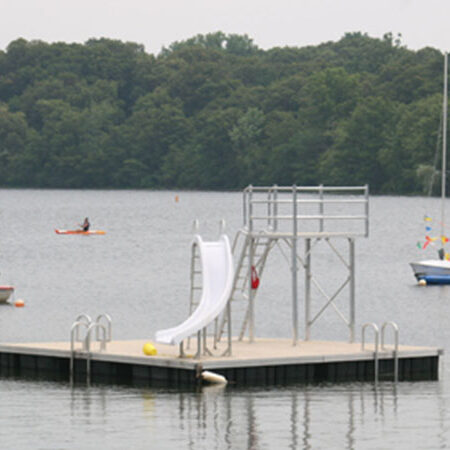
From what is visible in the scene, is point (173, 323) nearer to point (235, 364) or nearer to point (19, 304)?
point (19, 304)

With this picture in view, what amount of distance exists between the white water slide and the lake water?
1.51 meters

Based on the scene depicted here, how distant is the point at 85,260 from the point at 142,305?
1346 inches

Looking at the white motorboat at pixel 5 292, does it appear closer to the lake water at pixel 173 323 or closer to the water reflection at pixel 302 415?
the lake water at pixel 173 323


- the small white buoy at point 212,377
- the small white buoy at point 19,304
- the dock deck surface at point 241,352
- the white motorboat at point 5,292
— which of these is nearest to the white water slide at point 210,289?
the dock deck surface at point 241,352

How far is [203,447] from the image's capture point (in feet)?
97.2

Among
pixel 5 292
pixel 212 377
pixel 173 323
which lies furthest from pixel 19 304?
pixel 212 377

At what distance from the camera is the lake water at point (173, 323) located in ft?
101

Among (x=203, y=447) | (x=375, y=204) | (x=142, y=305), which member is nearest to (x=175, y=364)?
(x=203, y=447)

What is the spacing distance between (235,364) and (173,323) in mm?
21318

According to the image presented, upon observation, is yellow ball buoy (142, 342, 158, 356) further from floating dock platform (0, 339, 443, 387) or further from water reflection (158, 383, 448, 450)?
water reflection (158, 383, 448, 450)

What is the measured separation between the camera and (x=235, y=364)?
34750mm

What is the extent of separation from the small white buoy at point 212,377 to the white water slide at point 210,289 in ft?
3.33

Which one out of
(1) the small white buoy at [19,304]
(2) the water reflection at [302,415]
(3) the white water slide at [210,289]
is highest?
(3) the white water slide at [210,289]

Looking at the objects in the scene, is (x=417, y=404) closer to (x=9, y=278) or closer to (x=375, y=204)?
(x=9, y=278)
